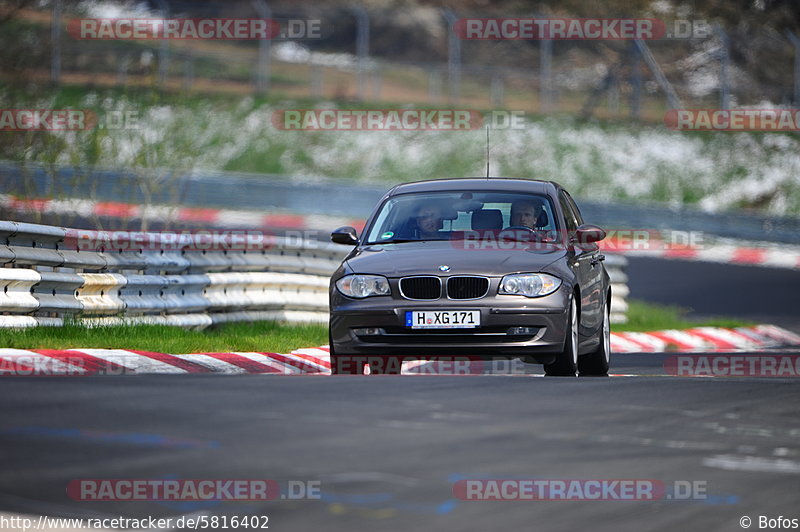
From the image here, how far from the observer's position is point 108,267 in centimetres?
1405

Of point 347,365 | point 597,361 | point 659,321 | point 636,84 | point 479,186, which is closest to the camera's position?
point 347,365

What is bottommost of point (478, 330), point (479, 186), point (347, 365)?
point (347, 365)

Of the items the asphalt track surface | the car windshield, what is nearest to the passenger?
the car windshield

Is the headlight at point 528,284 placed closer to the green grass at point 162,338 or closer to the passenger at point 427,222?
the passenger at point 427,222

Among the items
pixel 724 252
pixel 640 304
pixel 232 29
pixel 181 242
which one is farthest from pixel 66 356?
pixel 232 29

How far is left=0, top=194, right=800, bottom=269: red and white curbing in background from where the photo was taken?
32344 millimetres

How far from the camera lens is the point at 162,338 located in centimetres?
1375

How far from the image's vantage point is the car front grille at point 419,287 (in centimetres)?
1153

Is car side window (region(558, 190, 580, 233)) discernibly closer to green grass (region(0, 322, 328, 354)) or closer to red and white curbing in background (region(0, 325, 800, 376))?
red and white curbing in background (region(0, 325, 800, 376))

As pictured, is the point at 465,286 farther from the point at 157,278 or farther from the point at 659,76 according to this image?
the point at 659,76

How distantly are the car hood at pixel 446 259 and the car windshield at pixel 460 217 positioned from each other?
0.87 feet

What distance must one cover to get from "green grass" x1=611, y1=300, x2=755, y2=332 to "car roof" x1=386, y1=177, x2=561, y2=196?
796 cm

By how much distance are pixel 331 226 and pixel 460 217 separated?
22634 millimetres

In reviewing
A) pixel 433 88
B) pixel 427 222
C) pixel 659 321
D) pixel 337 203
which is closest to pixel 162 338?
pixel 427 222
